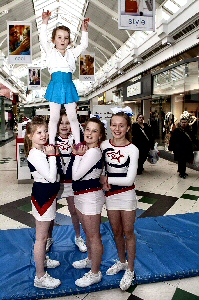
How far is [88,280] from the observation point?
Result: 254 cm

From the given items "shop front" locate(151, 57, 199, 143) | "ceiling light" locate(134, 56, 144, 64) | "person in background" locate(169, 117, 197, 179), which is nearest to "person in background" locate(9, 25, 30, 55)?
"shop front" locate(151, 57, 199, 143)

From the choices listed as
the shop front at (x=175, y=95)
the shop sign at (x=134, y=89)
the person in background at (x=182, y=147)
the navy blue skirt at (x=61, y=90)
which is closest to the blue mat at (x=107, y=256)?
the navy blue skirt at (x=61, y=90)

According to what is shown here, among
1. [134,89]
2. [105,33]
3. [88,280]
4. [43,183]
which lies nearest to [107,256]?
[88,280]

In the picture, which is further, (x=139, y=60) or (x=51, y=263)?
(x=139, y=60)

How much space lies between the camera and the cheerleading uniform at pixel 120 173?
7.62ft

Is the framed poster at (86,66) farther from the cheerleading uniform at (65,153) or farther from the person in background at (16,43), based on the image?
the cheerleading uniform at (65,153)

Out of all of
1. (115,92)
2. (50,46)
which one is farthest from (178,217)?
(115,92)

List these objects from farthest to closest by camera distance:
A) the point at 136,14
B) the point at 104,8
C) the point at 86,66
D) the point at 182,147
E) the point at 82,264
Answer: the point at 86,66 → the point at 104,8 → the point at 182,147 → the point at 136,14 → the point at 82,264

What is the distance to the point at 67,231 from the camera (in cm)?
381

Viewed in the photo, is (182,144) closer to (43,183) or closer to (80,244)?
(80,244)

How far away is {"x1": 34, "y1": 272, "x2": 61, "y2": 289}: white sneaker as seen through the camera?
2500mm

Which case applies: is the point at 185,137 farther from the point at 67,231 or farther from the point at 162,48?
the point at 162,48

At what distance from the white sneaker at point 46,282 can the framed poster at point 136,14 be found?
5.48 metres

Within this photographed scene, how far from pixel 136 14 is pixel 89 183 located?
17.6 ft
